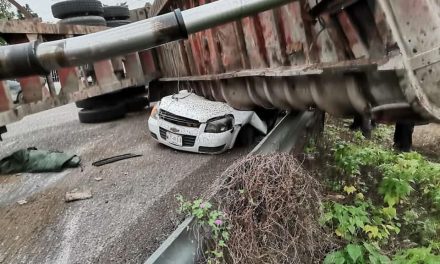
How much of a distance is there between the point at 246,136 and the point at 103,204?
219 cm

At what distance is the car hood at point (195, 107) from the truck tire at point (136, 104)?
3017 millimetres

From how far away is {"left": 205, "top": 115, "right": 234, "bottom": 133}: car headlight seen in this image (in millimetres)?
4750

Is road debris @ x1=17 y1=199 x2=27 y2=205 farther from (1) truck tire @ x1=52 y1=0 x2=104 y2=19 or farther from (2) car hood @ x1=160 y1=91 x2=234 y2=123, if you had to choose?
(1) truck tire @ x1=52 y1=0 x2=104 y2=19

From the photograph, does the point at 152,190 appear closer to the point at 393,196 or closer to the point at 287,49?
the point at 287,49

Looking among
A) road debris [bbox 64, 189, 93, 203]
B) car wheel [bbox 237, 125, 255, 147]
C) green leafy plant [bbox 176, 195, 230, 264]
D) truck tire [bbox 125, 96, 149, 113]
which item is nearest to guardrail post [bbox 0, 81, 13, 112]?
road debris [bbox 64, 189, 93, 203]

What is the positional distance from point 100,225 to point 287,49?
2178 mm

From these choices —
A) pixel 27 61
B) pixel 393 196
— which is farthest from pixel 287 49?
pixel 393 196

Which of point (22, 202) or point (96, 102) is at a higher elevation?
point (96, 102)

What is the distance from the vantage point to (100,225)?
3.16 metres

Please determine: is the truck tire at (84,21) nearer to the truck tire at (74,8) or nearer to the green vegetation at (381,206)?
the truck tire at (74,8)

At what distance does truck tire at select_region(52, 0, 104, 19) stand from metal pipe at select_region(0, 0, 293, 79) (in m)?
6.18

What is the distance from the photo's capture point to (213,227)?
250cm

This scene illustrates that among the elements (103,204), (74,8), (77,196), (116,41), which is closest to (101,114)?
(74,8)

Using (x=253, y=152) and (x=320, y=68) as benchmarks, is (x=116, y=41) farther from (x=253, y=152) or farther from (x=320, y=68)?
(x=253, y=152)
